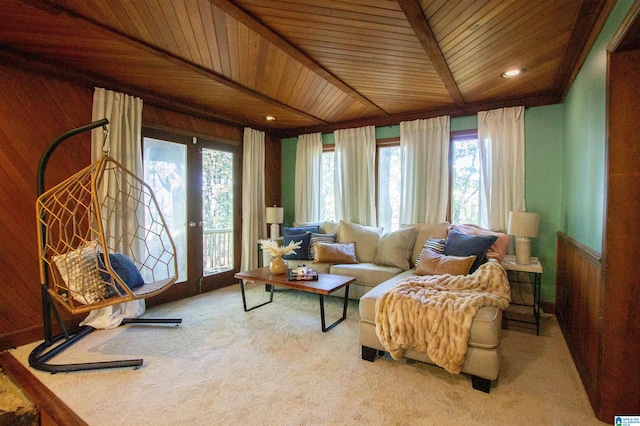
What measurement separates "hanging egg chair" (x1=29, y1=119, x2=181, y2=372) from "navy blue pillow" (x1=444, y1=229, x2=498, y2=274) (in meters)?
2.63

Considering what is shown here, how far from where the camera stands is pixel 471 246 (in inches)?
122

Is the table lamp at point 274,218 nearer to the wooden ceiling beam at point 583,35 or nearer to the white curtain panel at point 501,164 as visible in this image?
the white curtain panel at point 501,164

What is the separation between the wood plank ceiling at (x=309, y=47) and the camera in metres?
1.98

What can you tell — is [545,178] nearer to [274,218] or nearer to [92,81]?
[274,218]

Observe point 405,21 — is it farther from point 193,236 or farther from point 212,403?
point 193,236

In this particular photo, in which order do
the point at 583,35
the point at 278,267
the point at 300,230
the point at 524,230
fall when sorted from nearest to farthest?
the point at 583,35 → the point at 524,230 → the point at 278,267 → the point at 300,230

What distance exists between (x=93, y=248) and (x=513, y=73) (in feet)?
12.9

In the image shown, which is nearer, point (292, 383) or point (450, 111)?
→ point (292, 383)

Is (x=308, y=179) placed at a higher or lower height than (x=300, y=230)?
higher

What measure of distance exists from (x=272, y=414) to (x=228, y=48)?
2.57 metres

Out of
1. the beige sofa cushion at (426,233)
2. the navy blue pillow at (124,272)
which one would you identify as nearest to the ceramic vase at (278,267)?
the navy blue pillow at (124,272)

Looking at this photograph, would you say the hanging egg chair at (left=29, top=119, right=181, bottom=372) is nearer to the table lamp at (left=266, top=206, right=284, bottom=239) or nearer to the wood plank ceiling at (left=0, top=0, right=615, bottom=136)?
the wood plank ceiling at (left=0, top=0, right=615, bottom=136)

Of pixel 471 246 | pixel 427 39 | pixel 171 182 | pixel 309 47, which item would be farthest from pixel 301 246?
pixel 427 39

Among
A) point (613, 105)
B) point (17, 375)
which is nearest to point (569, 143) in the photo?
point (613, 105)
